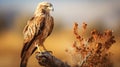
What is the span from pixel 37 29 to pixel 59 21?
177 millimetres

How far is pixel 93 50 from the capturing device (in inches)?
77.0

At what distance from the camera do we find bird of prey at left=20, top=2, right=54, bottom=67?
6.47 ft

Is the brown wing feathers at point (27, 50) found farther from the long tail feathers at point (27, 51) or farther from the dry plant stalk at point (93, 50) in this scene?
the dry plant stalk at point (93, 50)

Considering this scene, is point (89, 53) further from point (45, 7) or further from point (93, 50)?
point (45, 7)

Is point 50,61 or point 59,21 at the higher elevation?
point 59,21

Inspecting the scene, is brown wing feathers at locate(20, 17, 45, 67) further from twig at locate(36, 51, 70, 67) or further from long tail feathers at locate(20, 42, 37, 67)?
twig at locate(36, 51, 70, 67)

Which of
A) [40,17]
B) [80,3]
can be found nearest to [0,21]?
[40,17]

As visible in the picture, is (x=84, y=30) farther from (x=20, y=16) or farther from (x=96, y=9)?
(x=20, y=16)

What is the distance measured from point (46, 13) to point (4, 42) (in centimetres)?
38

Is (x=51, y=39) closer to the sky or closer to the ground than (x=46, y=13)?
closer to the ground

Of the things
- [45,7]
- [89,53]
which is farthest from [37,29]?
[89,53]

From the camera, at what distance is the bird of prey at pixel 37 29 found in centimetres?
197

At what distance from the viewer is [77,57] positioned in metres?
1.96

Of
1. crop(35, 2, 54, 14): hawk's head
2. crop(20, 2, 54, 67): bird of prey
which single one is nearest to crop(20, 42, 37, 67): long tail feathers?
crop(20, 2, 54, 67): bird of prey
